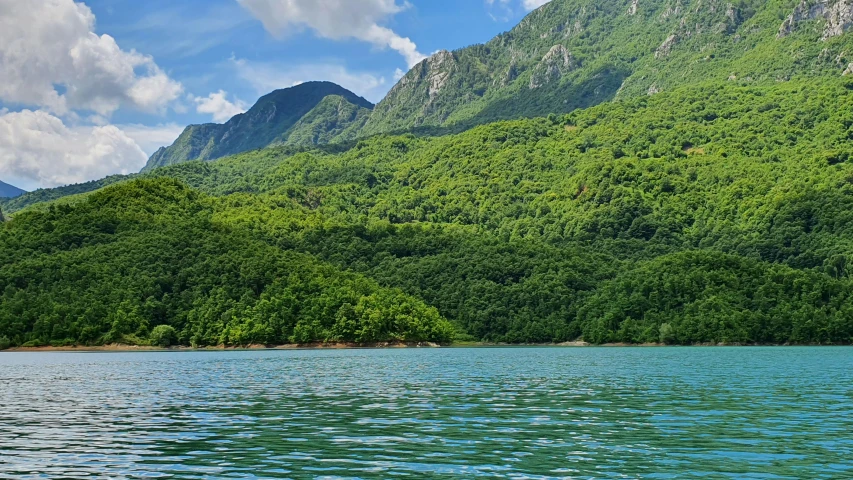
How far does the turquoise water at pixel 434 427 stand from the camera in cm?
3081

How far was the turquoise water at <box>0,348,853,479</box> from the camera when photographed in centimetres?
3081

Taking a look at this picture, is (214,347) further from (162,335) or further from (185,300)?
(185,300)

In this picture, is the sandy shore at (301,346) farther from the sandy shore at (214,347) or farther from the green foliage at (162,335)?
the green foliage at (162,335)

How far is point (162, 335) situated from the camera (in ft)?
537

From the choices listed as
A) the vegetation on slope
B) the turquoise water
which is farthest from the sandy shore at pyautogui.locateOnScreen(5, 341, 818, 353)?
the turquoise water

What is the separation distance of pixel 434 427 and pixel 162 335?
132310mm

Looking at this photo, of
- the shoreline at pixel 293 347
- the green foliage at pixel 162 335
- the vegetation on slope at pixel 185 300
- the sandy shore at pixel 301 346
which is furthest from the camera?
the green foliage at pixel 162 335

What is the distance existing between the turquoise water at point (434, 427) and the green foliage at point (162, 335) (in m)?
89.6

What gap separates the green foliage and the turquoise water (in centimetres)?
8959

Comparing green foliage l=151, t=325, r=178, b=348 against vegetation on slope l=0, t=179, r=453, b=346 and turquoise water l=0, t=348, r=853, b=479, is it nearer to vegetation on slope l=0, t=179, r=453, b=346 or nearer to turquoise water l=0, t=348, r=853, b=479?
vegetation on slope l=0, t=179, r=453, b=346

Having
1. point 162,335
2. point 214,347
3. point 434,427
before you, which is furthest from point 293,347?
point 434,427

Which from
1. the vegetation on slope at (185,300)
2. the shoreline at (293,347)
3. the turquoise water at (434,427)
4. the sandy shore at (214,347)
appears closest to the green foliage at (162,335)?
the vegetation on slope at (185,300)

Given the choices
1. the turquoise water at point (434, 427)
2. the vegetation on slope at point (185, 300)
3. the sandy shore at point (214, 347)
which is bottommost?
the turquoise water at point (434, 427)

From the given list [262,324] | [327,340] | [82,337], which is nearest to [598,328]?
[327,340]
